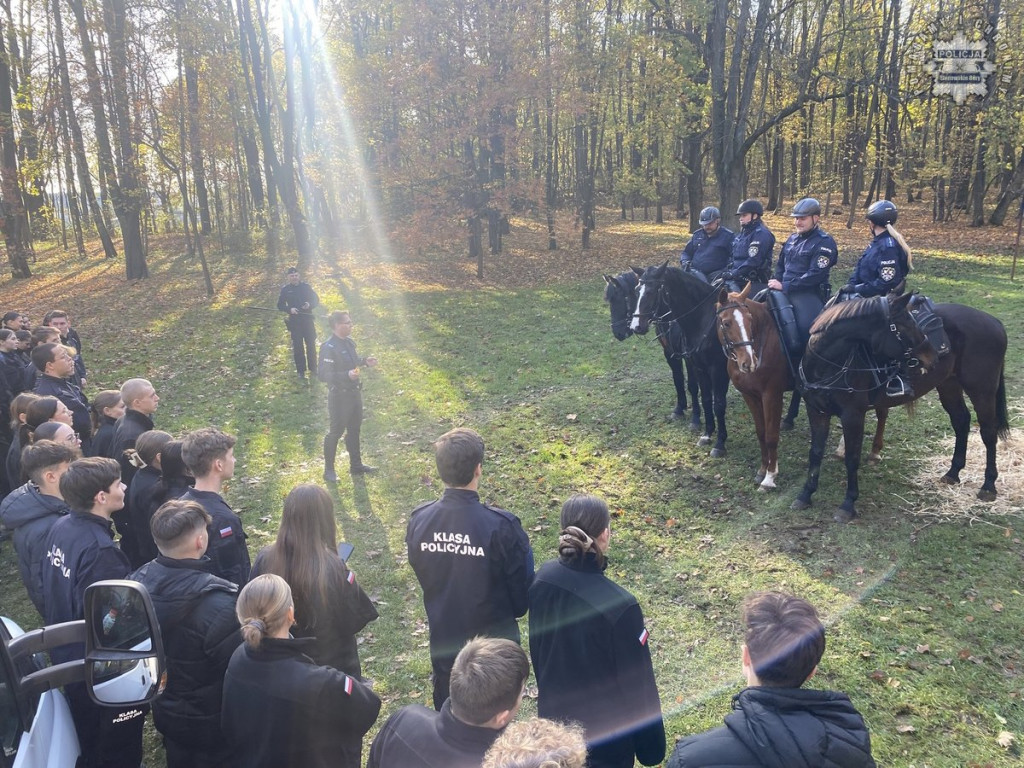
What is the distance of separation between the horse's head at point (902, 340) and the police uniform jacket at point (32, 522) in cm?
737

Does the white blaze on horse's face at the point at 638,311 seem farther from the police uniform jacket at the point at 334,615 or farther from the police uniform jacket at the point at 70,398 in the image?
the police uniform jacket at the point at 70,398

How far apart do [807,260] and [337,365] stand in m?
6.00

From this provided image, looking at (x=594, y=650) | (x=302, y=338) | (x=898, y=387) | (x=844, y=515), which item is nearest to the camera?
(x=594, y=650)

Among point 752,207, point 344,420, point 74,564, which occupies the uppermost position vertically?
point 752,207

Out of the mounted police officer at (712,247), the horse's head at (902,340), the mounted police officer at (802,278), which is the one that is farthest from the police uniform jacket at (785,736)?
the mounted police officer at (712,247)

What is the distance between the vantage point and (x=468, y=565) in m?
3.58

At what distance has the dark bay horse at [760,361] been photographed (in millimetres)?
7434

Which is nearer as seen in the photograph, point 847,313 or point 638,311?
point 847,313

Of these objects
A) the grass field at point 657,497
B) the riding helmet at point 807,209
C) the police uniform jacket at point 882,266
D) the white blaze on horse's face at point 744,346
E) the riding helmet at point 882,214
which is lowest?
the grass field at point 657,497

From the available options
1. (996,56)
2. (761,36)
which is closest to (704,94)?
(761,36)

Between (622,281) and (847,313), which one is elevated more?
(622,281)

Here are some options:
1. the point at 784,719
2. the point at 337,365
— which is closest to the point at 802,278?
the point at 337,365

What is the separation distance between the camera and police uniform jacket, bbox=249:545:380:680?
3521mm

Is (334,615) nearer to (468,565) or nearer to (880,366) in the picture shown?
(468,565)
